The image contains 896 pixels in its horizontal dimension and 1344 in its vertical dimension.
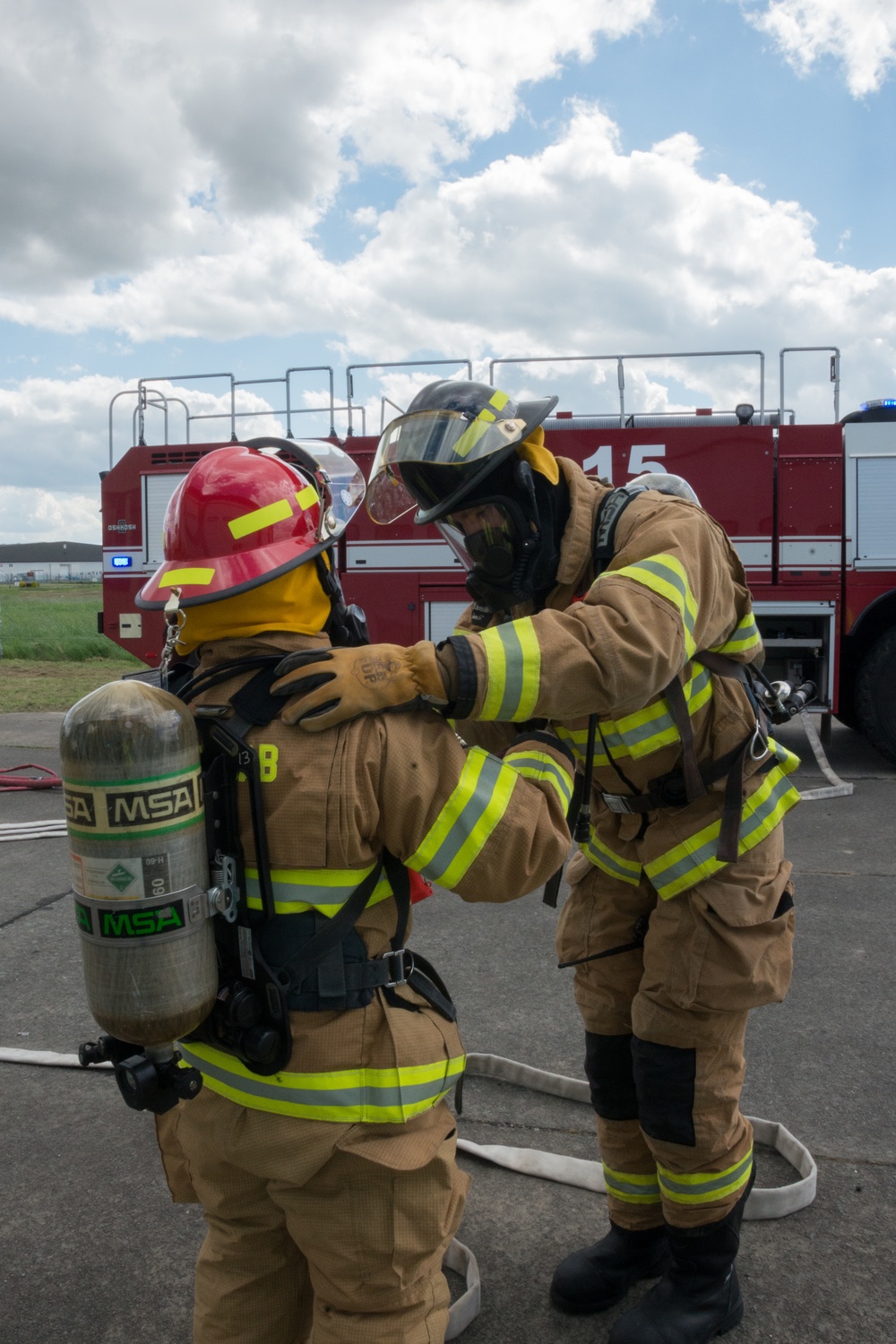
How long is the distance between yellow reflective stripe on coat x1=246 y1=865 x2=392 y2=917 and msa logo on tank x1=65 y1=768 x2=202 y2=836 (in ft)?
0.63

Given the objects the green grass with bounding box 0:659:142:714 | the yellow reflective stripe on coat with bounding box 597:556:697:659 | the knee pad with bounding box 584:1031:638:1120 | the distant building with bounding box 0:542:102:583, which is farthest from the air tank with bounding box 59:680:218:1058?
the distant building with bounding box 0:542:102:583

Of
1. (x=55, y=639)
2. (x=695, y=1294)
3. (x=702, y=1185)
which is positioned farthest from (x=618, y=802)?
(x=55, y=639)

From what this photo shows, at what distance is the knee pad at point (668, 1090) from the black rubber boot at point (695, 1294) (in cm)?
22

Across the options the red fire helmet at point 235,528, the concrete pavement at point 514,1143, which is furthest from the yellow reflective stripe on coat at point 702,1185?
the red fire helmet at point 235,528

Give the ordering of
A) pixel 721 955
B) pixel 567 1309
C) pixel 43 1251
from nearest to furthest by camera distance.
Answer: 1. pixel 721 955
2. pixel 567 1309
3. pixel 43 1251

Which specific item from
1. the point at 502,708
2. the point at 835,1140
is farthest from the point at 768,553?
the point at 502,708

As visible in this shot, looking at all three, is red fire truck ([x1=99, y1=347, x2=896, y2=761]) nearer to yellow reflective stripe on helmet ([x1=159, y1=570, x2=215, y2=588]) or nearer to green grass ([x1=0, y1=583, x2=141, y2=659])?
yellow reflective stripe on helmet ([x1=159, y1=570, x2=215, y2=588])

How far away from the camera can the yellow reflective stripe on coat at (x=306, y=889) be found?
149 cm

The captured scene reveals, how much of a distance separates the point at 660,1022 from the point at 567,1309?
2.29 ft

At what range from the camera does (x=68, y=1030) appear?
11.5 feet

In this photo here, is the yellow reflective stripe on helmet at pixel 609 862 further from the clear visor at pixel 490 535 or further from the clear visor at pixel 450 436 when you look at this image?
the clear visor at pixel 450 436

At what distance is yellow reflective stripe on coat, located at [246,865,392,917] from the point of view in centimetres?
149

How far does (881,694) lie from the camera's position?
296 inches

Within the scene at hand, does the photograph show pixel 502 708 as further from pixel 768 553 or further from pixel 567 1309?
pixel 768 553
